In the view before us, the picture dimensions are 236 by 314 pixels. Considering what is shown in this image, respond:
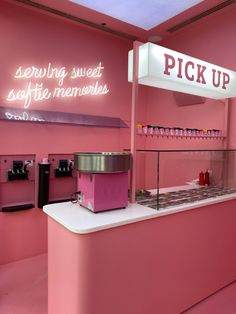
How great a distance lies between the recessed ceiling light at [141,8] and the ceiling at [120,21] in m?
0.11

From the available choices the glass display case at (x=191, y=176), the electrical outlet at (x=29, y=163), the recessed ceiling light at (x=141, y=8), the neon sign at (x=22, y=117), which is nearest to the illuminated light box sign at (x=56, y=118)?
the neon sign at (x=22, y=117)

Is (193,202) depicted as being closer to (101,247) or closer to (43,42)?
(101,247)

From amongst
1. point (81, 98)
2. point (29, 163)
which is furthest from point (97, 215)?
point (81, 98)

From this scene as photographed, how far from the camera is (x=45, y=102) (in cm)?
310

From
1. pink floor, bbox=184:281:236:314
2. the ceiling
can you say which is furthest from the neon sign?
pink floor, bbox=184:281:236:314

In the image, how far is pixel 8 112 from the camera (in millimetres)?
2801

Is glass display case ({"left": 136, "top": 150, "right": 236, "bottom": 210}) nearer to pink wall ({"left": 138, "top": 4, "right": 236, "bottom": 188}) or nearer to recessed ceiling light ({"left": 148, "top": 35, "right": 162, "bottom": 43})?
pink wall ({"left": 138, "top": 4, "right": 236, "bottom": 188})

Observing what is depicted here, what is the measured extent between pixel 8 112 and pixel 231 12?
2.94 meters

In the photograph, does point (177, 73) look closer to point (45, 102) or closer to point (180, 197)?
point (180, 197)

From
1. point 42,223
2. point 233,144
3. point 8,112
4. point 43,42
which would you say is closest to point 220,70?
point 233,144

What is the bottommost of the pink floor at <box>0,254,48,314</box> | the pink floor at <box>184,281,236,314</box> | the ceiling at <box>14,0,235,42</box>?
the pink floor at <box>0,254,48,314</box>

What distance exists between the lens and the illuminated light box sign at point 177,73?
1.81 m

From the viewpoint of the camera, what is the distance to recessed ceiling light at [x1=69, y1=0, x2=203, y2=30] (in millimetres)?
2514

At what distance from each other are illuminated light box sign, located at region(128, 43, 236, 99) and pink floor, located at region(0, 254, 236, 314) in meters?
1.99
